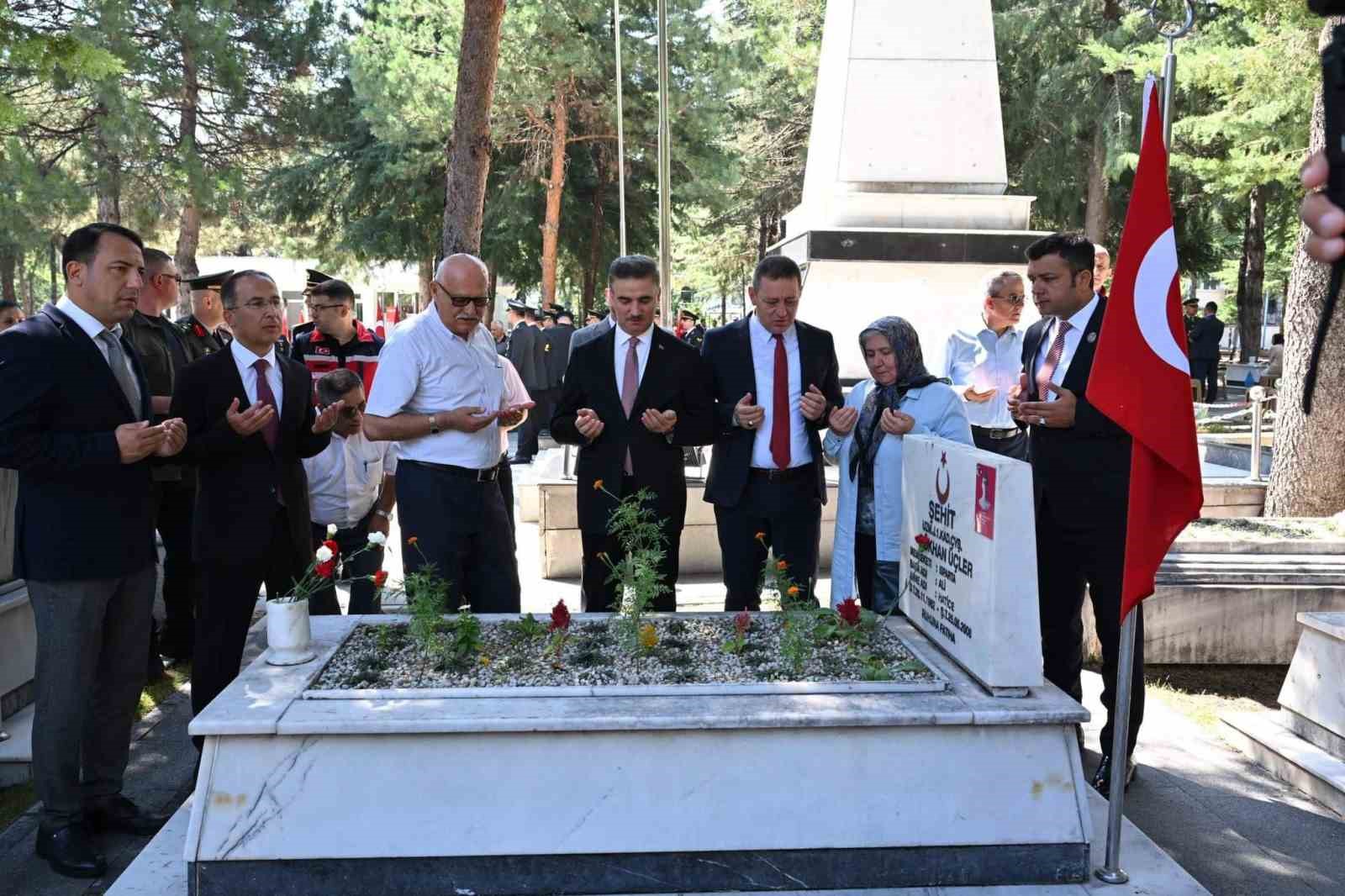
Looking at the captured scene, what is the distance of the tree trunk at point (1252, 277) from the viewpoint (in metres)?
28.4

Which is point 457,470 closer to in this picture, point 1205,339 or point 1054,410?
point 1054,410

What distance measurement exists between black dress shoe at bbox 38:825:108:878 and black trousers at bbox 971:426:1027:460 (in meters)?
4.93

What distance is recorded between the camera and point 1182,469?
3.20 meters

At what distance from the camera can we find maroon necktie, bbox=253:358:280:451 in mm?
4375

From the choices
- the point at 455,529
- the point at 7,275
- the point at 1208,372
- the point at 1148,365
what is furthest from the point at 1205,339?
the point at 7,275

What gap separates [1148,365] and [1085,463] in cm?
110

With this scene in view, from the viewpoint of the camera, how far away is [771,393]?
194 inches

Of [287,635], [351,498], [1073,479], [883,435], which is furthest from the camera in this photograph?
[351,498]

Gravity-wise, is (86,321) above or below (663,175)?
below

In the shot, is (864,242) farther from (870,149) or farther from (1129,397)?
(1129,397)

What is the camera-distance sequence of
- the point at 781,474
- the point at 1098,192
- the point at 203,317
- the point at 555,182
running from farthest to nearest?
the point at 1098,192 → the point at 555,182 → the point at 203,317 → the point at 781,474

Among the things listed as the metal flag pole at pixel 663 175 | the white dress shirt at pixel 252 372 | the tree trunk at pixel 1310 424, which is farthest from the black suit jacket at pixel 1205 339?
the white dress shirt at pixel 252 372

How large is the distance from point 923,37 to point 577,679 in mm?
7560

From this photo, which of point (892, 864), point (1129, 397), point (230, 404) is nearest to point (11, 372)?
point (230, 404)
